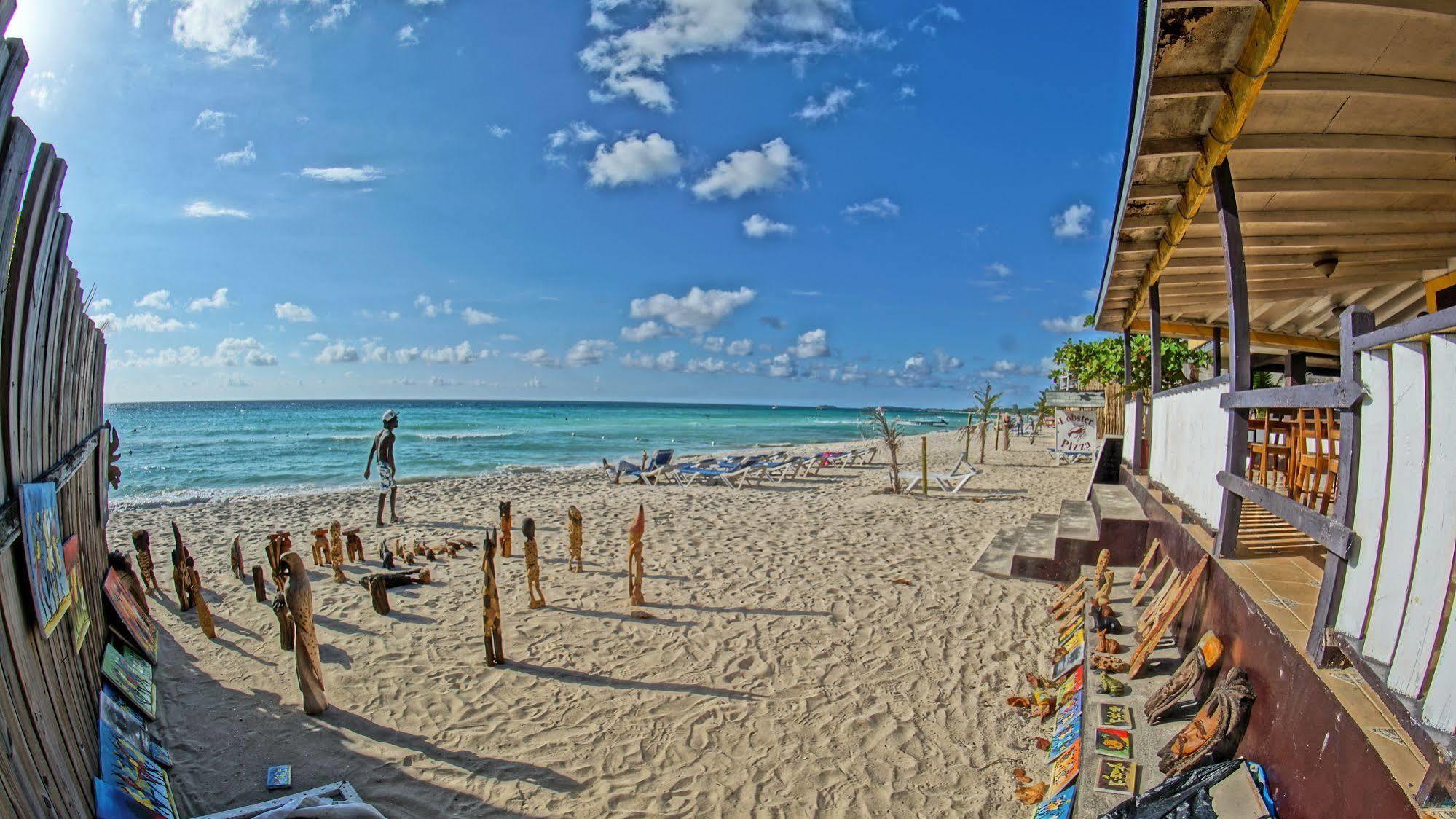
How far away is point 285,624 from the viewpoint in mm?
5789

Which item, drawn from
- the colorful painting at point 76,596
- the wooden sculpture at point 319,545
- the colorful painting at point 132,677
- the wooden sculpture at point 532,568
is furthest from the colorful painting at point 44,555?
the wooden sculpture at point 319,545

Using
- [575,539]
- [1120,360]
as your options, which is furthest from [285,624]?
[1120,360]

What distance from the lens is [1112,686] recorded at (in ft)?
12.3

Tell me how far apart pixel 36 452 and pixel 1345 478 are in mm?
5377

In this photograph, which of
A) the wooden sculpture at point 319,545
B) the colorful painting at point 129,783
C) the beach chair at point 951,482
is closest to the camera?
the colorful painting at point 129,783

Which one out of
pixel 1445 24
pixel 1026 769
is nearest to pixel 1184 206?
pixel 1445 24

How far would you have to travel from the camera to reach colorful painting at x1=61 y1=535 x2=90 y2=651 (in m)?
3.37

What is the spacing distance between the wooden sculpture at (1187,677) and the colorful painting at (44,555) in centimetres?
491

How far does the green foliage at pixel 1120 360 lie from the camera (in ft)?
49.5

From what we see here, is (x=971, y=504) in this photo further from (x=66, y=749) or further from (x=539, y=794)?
(x=66, y=749)

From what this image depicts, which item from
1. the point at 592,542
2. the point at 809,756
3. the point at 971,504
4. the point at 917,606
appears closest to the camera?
the point at 809,756

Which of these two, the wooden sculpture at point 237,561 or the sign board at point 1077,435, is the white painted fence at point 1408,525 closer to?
the wooden sculpture at point 237,561

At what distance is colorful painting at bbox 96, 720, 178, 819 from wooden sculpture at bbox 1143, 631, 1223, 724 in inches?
191

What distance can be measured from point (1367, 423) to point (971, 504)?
37.3 ft
